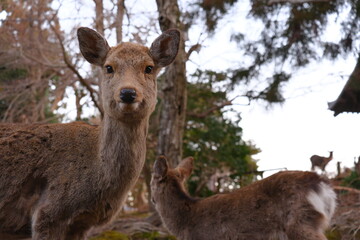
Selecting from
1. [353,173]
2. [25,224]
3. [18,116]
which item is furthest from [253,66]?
[18,116]

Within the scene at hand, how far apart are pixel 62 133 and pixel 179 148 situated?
5719mm

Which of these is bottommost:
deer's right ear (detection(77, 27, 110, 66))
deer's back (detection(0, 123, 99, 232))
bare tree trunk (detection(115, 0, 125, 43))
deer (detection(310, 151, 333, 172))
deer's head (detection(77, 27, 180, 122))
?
deer's back (detection(0, 123, 99, 232))

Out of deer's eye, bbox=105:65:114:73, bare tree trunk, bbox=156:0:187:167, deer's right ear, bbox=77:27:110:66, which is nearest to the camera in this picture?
deer's eye, bbox=105:65:114:73

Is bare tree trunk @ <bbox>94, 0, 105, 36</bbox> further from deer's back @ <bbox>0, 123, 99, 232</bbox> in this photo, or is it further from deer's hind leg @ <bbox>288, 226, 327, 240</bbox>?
deer's hind leg @ <bbox>288, 226, 327, 240</bbox>

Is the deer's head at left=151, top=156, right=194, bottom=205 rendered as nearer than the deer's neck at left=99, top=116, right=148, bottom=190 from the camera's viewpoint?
No

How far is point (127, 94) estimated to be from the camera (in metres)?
4.50

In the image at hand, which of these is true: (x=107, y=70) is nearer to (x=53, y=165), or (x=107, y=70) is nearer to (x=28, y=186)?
(x=53, y=165)

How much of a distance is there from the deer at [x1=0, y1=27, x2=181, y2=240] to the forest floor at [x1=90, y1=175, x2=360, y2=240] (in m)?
4.43

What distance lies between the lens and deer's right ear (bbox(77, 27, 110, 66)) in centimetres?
532

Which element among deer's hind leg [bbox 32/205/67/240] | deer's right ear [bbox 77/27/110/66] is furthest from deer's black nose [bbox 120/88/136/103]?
deer's hind leg [bbox 32/205/67/240]

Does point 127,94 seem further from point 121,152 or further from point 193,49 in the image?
point 193,49

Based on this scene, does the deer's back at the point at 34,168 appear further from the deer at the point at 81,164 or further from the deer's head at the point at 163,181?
the deer's head at the point at 163,181

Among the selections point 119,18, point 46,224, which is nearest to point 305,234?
point 46,224

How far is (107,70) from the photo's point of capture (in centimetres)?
506
